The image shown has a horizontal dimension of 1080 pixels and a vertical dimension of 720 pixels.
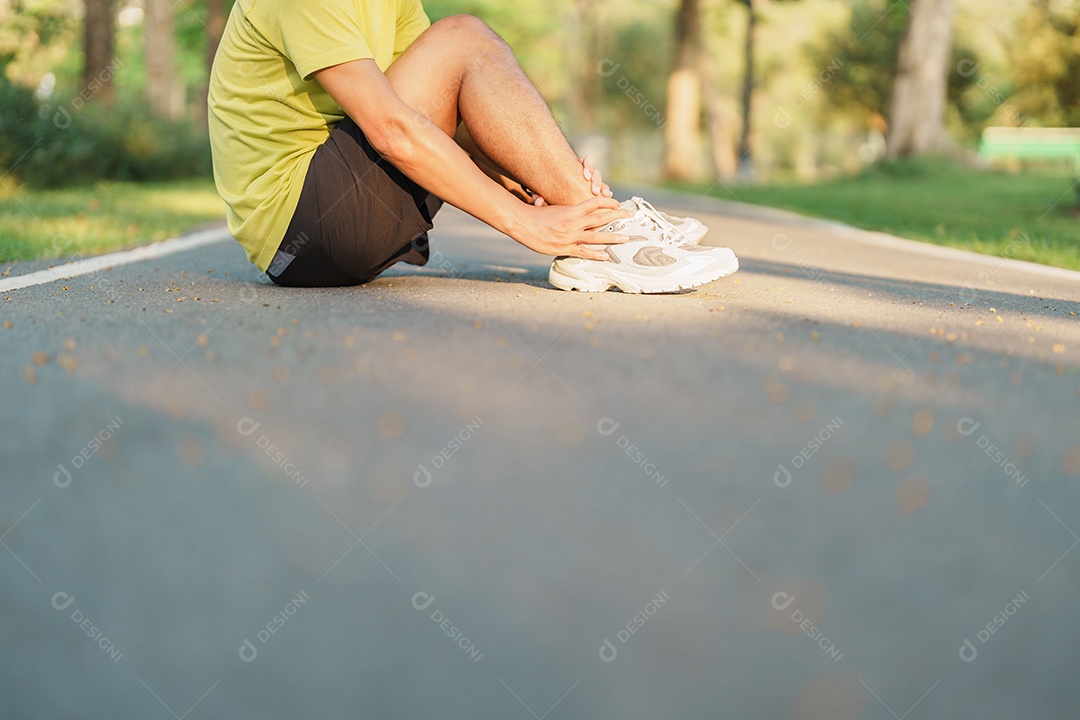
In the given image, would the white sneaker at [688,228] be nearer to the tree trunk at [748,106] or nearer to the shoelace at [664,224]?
the shoelace at [664,224]

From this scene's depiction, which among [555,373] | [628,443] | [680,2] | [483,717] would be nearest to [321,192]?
[555,373]

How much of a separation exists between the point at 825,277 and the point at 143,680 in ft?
13.3

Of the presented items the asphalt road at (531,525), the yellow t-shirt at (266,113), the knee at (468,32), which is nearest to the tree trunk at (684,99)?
the knee at (468,32)

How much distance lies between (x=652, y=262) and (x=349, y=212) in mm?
1078

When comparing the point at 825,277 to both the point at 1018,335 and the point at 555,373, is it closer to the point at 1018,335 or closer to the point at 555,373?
the point at 1018,335

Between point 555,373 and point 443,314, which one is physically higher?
point 555,373

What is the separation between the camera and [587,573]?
180 cm

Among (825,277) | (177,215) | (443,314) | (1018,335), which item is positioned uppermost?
(443,314)

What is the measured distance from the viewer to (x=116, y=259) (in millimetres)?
5402

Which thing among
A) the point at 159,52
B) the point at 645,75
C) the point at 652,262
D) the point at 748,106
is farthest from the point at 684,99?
the point at 652,262

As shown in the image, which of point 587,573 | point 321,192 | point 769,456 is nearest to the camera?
point 587,573

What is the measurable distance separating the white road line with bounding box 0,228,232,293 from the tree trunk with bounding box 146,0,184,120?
41.5 feet

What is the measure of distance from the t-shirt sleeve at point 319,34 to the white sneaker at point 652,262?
41.3 inches

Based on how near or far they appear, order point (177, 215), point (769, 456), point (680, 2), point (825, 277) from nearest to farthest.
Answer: point (769, 456), point (825, 277), point (177, 215), point (680, 2)
